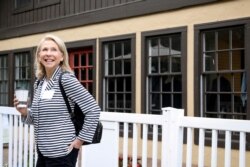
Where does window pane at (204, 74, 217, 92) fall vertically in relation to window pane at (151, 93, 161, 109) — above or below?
above

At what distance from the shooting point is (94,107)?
10.2 ft

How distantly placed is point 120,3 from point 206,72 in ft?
8.50

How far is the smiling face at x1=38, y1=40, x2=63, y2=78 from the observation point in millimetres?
3171

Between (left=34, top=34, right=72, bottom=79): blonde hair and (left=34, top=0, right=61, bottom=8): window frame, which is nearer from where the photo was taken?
(left=34, top=34, right=72, bottom=79): blonde hair

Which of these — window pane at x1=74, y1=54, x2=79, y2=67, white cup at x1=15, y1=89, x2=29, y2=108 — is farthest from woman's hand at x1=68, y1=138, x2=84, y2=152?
window pane at x1=74, y1=54, x2=79, y2=67

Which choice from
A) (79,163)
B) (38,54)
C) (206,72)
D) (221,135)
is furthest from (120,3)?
(38,54)

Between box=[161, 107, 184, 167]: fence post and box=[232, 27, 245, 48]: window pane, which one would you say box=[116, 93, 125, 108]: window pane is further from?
box=[161, 107, 184, 167]: fence post

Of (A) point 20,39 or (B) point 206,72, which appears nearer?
(B) point 206,72

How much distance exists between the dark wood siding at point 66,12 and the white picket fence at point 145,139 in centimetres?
387

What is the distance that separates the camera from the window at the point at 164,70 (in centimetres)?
785

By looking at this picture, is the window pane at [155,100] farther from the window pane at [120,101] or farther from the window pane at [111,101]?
the window pane at [111,101]

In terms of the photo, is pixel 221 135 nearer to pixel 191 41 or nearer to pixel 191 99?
pixel 191 99

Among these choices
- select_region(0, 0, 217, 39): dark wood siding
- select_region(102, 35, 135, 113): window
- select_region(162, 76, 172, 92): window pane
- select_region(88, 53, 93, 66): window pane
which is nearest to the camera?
select_region(162, 76, 172, 92): window pane

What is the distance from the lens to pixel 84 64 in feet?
33.4
